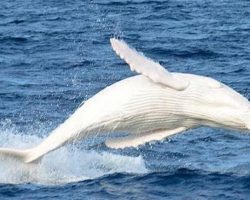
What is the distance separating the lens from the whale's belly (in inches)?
948

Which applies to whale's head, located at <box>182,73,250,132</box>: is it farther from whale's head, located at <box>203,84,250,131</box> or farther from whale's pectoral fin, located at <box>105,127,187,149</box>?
whale's pectoral fin, located at <box>105,127,187,149</box>

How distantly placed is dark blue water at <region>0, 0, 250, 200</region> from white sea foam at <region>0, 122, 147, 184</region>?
3cm

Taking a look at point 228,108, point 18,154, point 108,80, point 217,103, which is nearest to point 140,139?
point 217,103

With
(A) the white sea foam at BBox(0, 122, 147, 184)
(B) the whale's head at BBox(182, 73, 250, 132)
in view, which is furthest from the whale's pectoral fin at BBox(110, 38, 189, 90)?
(A) the white sea foam at BBox(0, 122, 147, 184)

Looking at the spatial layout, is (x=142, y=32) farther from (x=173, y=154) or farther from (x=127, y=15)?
(x=173, y=154)

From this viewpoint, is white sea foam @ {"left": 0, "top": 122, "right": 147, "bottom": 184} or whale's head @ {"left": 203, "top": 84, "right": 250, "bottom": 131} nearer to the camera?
whale's head @ {"left": 203, "top": 84, "right": 250, "bottom": 131}

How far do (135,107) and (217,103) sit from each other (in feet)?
5.56

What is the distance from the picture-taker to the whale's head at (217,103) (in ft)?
78.6

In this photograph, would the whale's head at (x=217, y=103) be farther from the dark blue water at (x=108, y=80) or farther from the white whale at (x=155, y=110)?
the dark blue water at (x=108, y=80)

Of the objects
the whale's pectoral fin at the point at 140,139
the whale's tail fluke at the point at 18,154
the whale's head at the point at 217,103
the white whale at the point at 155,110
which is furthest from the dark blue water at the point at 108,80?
the whale's head at the point at 217,103

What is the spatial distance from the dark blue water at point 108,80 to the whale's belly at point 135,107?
1.38 metres

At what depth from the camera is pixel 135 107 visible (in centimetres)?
2419

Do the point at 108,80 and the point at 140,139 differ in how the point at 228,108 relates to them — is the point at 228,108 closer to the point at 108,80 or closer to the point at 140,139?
the point at 140,139

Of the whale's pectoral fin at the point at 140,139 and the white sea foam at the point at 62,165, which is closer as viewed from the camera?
the whale's pectoral fin at the point at 140,139
